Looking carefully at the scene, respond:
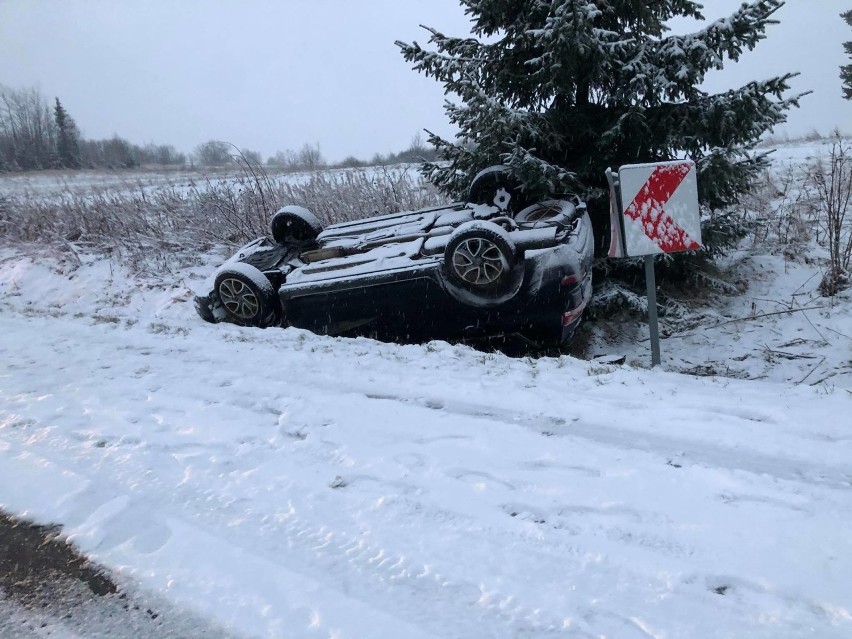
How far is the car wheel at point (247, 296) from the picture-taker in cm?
582

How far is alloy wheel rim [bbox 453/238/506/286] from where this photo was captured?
490 centimetres

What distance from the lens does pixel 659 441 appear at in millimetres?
2980

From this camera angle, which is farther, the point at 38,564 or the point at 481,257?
the point at 481,257

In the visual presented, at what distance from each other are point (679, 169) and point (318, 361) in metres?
3.14

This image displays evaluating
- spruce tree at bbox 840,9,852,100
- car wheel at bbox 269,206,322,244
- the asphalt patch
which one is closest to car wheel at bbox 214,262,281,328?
car wheel at bbox 269,206,322,244

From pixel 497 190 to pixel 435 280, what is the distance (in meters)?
2.07

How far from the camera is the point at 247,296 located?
19.5 feet

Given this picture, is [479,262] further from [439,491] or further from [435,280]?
[439,491]

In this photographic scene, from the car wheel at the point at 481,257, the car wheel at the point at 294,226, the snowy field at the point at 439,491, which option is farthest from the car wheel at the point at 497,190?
the snowy field at the point at 439,491

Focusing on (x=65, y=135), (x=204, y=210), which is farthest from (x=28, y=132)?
(x=204, y=210)

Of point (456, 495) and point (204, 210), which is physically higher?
point (204, 210)

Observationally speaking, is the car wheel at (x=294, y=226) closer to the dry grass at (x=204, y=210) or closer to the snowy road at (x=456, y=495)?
the snowy road at (x=456, y=495)

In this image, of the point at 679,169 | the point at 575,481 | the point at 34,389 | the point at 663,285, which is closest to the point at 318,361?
the point at 34,389

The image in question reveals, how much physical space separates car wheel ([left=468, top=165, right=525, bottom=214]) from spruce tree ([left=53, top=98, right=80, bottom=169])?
44145 mm
